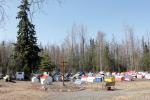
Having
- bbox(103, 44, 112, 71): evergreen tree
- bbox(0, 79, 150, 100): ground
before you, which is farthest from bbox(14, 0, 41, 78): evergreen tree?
bbox(103, 44, 112, 71): evergreen tree

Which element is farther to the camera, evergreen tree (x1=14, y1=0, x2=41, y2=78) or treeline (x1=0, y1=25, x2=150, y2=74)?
treeline (x1=0, y1=25, x2=150, y2=74)

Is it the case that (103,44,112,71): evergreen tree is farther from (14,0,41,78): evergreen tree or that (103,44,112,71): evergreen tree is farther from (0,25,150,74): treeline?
(14,0,41,78): evergreen tree

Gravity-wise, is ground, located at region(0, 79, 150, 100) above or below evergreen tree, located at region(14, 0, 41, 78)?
below

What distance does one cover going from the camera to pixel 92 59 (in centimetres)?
10806

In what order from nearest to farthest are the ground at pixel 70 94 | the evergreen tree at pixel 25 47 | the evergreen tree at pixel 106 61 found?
the ground at pixel 70 94
the evergreen tree at pixel 25 47
the evergreen tree at pixel 106 61

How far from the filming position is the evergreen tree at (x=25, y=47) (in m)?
58.2

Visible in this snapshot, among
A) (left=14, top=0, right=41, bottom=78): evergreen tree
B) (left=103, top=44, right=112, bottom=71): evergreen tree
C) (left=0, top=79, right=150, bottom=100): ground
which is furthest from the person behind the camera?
(left=103, top=44, right=112, bottom=71): evergreen tree

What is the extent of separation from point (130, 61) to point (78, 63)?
18.3 meters

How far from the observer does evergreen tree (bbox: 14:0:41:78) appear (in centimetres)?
5816

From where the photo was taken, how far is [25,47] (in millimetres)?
58750

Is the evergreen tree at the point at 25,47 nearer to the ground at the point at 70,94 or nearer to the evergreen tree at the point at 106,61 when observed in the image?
the ground at the point at 70,94

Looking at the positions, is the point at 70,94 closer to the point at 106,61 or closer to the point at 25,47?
the point at 25,47

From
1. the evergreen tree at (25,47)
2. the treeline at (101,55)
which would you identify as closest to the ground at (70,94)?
the evergreen tree at (25,47)

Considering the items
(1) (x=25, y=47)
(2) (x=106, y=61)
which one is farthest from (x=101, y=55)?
(1) (x=25, y=47)
